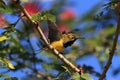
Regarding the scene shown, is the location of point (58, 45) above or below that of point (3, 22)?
below

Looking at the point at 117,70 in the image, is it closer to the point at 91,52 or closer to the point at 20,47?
the point at 91,52

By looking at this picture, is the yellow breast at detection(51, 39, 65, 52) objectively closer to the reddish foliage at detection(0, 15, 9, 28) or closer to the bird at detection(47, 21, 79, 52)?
the bird at detection(47, 21, 79, 52)

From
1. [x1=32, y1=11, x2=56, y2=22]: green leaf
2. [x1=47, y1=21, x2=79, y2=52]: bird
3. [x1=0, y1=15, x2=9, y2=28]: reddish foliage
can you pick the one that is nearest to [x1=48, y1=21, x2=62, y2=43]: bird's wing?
[x1=47, y1=21, x2=79, y2=52]: bird

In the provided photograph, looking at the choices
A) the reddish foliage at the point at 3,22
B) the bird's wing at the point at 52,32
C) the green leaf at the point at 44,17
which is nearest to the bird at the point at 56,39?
the bird's wing at the point at 52,32

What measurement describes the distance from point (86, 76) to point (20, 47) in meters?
0.89

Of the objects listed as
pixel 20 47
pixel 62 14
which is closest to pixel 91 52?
pixel 20 47

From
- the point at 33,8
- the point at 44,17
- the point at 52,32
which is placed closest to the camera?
the point at 44,17

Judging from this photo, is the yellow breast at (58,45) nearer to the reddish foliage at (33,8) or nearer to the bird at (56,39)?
the bird at (56,39)

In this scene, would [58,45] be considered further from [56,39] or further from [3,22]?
[3,22]

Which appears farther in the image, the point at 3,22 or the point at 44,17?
the point at 3,22

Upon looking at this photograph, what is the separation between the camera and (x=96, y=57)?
3.45 m

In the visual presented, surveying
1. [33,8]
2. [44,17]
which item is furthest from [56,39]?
[33,8]

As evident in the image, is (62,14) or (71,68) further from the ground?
(62,14)

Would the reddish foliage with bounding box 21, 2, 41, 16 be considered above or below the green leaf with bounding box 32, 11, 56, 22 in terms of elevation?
above
